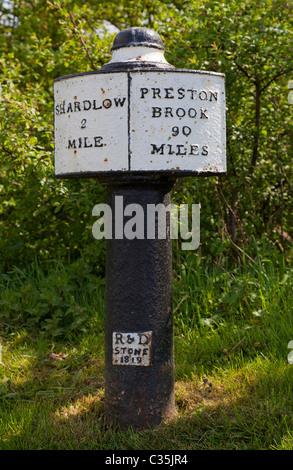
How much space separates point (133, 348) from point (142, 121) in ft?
3.34

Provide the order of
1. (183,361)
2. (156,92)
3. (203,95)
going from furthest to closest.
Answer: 1. (183,361)
2. (203,95)
3. (156,92)

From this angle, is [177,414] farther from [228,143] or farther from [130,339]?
[228,143]

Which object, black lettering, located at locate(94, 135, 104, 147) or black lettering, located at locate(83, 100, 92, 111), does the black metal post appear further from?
black lettering, located at locate(83, 100, 92, 111)

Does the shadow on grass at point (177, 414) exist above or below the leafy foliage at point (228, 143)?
below

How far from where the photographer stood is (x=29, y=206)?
4336 millimetres

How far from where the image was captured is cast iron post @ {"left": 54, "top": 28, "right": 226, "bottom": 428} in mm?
2342

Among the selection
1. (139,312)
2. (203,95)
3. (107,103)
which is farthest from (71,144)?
(139,312)

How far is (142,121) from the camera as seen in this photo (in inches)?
91.9

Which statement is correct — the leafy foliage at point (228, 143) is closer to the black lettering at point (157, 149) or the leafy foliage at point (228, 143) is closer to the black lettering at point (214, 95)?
the black lettering at point (214, 95)

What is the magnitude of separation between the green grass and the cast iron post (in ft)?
0.59

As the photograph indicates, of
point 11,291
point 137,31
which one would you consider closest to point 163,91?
point 137,31

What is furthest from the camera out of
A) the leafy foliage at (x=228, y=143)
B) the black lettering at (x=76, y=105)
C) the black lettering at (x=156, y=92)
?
the leafy foliage at (x=228, y=143)

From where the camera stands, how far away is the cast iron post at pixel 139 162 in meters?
2.34

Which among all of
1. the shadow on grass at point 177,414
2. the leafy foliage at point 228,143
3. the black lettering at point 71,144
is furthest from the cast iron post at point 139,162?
the leafy foliage at point 228,143
